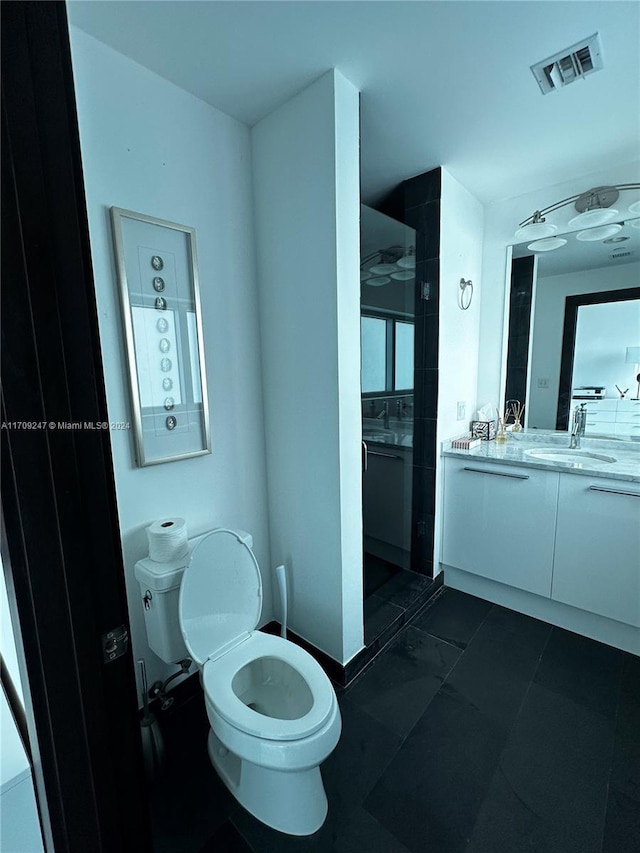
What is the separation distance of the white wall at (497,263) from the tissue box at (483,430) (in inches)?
7.3

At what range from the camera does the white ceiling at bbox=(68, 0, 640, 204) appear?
111 cm

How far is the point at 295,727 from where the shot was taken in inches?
42.3

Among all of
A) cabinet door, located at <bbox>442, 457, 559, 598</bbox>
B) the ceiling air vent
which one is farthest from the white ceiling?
cabinet door, located at <bbox>442, 457, 559, 598</bbox>

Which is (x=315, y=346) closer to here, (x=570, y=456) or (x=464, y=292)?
(x=464, y=292)

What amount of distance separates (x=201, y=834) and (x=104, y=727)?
2.90 ft

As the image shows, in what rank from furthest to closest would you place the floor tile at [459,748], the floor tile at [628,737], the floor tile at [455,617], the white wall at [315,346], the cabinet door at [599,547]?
1. the floor tile at [455,617]
2. the cabinet door at [599,547]
3. the white wall at [315,346]
4. the floor tile at [628,737]
5. the floor tile at [459,748]

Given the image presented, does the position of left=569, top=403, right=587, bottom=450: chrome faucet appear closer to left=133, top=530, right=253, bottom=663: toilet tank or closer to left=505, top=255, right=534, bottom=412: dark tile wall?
left=505, top=255, right=534, bottom=412: dark tile wall

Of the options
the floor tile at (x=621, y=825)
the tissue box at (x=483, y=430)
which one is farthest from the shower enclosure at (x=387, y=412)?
the floor tile at (x=621, y=825)

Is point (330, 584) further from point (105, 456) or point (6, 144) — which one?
point (6, 144)

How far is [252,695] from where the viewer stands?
144cm

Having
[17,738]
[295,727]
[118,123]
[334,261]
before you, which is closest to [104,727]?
[17,738]

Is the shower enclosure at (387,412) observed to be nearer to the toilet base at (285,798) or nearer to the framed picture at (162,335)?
the toilet base at (285,798)

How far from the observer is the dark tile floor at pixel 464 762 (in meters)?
1.14

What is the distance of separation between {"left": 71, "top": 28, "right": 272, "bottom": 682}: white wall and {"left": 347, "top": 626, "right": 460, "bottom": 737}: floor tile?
61cm
